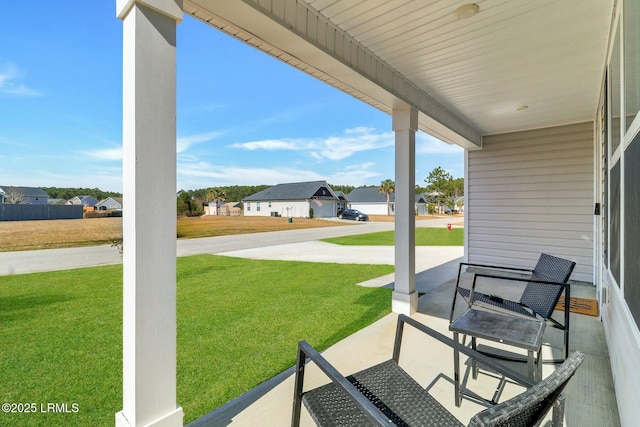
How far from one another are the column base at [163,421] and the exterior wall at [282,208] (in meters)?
28.3

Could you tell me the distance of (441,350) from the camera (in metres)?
2.69

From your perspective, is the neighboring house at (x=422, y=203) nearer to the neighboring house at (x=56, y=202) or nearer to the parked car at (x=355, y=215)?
the parked car at (x=355, y=215)

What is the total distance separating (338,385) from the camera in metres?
1.12

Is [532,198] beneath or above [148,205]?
above

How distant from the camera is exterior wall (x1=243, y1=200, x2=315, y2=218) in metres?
30.0

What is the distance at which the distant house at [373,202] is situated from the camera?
39.3m

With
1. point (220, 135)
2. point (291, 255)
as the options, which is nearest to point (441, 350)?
point (291, 255)

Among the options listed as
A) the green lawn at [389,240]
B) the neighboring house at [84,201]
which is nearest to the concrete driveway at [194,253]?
the neighboring house at [84,201]

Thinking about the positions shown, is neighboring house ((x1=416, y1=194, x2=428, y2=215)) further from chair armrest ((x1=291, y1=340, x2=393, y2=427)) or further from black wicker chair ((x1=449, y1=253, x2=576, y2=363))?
chair armrest ((x1=291, y1=340, x2=393, y2=427))

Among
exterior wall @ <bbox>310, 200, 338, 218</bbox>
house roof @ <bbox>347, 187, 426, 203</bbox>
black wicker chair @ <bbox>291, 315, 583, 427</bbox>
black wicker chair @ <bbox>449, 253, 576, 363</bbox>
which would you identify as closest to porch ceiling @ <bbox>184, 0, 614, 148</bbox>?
black wicker chair @ <bbox>449, 253, 576, 363</bbox>

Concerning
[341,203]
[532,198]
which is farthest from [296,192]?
[532,198]

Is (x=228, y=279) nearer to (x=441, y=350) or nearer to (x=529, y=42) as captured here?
(x=441, y=350)

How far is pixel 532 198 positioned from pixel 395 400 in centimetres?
540

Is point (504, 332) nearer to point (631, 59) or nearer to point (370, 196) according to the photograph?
point (631, 59)
